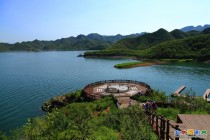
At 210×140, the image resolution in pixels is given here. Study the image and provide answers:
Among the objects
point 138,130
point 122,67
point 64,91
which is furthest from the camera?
point 122,67

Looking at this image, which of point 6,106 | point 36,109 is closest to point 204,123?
point 36,109

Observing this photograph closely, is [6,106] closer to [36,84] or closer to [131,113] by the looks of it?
[36,84]

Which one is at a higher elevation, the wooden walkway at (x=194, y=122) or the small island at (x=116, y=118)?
the wooden walkway at (x=194, y=122)

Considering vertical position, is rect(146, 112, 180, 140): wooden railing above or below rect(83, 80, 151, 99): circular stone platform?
above

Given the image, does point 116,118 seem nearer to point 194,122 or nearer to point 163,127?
point 194,122

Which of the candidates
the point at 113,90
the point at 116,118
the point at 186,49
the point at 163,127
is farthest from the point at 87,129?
the point at 186,49

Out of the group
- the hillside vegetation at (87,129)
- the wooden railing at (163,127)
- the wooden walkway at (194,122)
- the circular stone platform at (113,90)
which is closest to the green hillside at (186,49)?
the circular stone platform at (113,90)

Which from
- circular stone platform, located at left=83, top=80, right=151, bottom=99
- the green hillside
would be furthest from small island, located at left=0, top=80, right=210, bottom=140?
the green hillside

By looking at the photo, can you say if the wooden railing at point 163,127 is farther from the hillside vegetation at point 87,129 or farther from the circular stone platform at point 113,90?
the circular stone platform at point 113,90

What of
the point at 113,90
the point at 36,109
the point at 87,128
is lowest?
the point at 36,109

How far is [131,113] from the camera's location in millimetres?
22625

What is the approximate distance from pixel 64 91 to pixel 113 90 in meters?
19.6

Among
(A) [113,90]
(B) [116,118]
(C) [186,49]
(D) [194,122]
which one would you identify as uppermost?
(C) [186,49]

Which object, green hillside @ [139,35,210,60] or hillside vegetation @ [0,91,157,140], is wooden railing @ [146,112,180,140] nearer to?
hillside vegetation @ [0,91,157,140]
